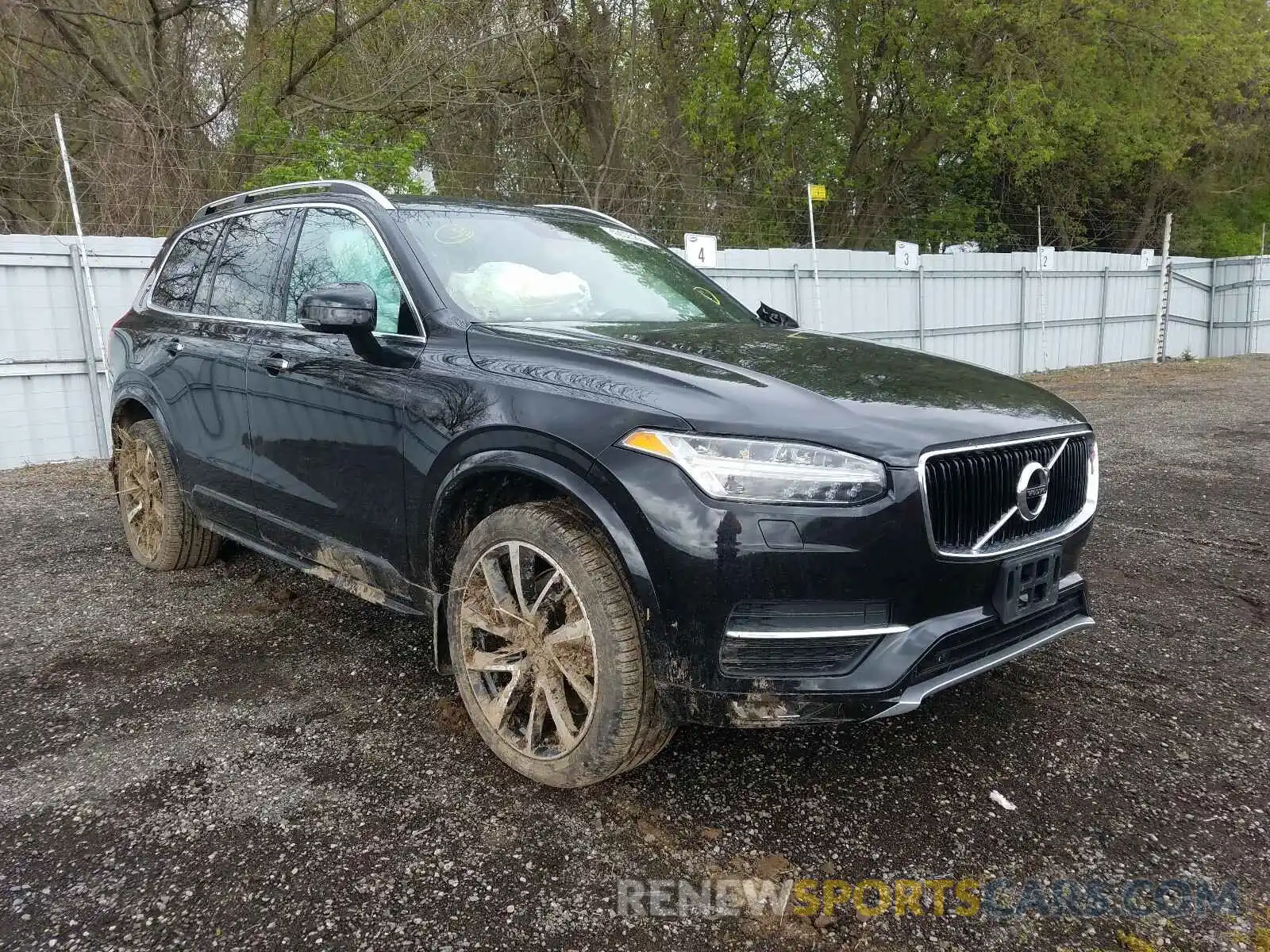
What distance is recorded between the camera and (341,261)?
3418 mm

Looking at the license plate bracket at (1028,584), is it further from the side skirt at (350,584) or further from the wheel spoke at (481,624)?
the side skirt at (350,584)

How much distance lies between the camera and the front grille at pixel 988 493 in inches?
91.4

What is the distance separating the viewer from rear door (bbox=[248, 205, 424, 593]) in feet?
9.95

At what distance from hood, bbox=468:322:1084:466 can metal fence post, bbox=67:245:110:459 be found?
677 cm

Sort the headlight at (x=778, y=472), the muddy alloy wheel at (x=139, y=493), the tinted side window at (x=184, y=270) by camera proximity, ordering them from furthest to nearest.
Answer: the muddy alloy wheel at (x=139, y=493) → the tinted side window at (x=184, y=270) → the headlight at (x=778, y=472)

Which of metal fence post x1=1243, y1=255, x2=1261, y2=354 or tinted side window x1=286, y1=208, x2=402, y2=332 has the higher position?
tinted side window x1=286, y1=208, x2=402, y2=332

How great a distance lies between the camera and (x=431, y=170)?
11.5 meters

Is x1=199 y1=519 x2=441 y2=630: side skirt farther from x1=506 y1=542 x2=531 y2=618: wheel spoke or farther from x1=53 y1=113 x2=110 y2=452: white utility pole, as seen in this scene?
x1=53 y1=113 x2=110 y2=452: white utility pole

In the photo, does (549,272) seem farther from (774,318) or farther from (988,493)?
(988,493)

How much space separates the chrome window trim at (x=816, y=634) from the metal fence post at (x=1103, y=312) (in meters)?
17.3

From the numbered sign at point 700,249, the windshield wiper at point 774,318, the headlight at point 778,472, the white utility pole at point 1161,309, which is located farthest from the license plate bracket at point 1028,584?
the white utility pole at point 1161,309

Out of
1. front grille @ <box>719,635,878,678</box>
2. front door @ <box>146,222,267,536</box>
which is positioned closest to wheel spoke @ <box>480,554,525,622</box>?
front grille @ <box>719,635,878,678</box>

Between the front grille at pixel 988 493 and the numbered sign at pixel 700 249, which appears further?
the numbered sign at pixel 700 249

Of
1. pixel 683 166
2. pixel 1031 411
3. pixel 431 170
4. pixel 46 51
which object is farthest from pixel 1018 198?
pixel 1031 411
